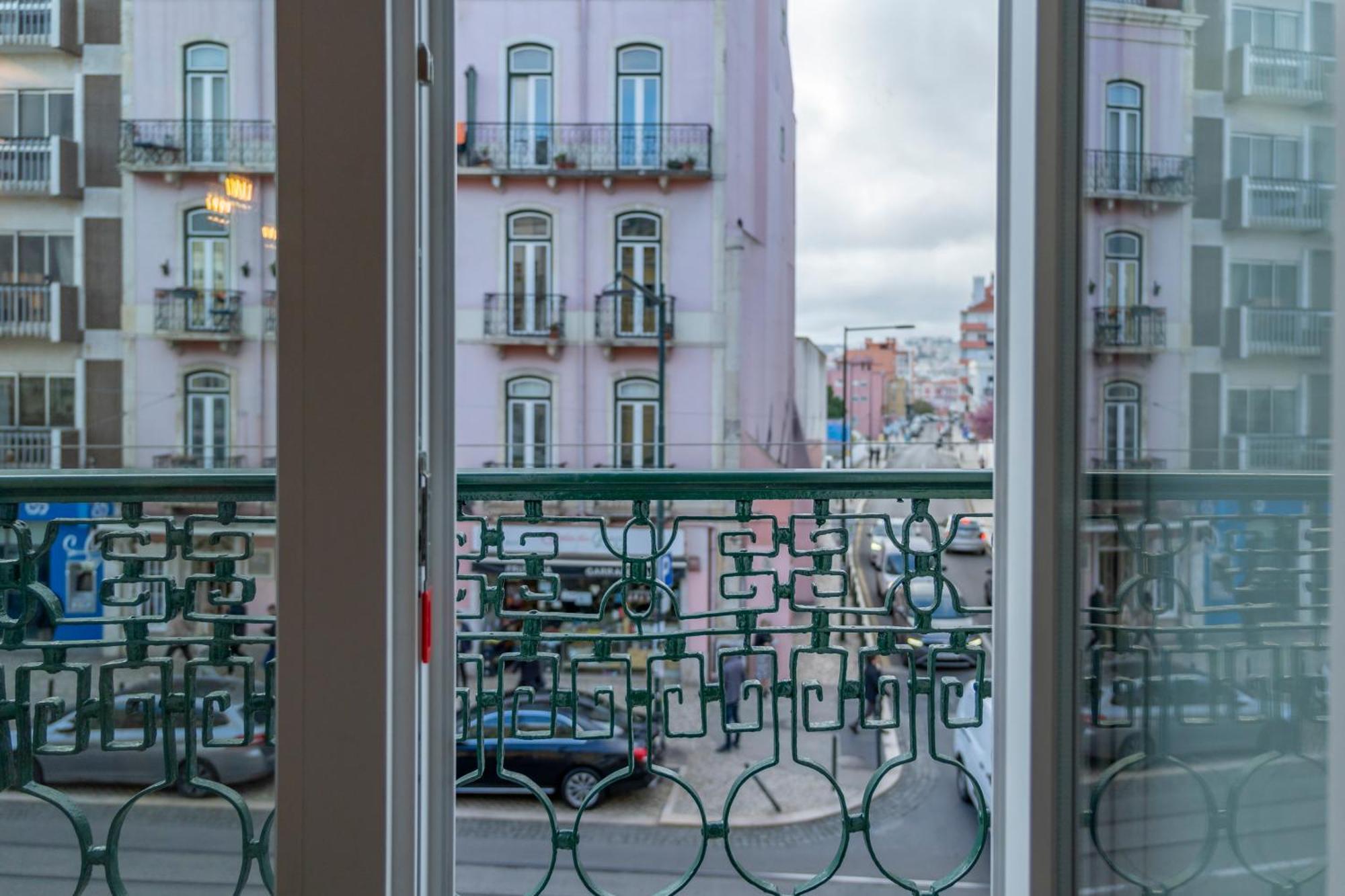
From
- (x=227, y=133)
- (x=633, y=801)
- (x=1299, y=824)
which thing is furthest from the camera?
(x=633, y=801)

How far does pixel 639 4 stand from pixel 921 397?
8.40 ft

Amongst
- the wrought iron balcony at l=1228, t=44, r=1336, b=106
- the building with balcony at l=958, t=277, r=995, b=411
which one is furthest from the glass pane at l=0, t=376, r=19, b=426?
the building with balcony at l=958, t=277, r=995, b=411

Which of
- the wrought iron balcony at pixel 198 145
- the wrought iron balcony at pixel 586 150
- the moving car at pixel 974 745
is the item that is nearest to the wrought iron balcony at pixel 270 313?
the wrought iron balcony at pixel 198 145

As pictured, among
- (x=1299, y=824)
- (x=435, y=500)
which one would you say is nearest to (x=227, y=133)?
(x=435, y=500)

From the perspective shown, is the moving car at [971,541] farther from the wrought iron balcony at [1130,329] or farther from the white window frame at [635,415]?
the white window frame at [635,415]

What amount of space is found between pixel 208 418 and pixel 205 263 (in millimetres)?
162

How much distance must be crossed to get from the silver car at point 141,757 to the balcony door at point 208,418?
0.27 metres

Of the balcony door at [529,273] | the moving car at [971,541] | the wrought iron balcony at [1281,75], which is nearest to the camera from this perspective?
the wrought iron balcony at [1281,75]

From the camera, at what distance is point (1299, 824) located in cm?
83

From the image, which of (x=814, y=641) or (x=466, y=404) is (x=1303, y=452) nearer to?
(x=814, y=641)

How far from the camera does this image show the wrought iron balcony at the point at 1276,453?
2.69 feet

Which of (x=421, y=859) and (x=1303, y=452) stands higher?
(x=1303, y=452)

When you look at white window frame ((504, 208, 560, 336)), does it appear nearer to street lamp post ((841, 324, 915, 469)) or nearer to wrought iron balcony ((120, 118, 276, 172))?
street lamp post ((841, 324, 915, 469))

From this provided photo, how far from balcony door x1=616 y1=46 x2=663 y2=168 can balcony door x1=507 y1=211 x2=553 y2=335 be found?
1.86 ft
